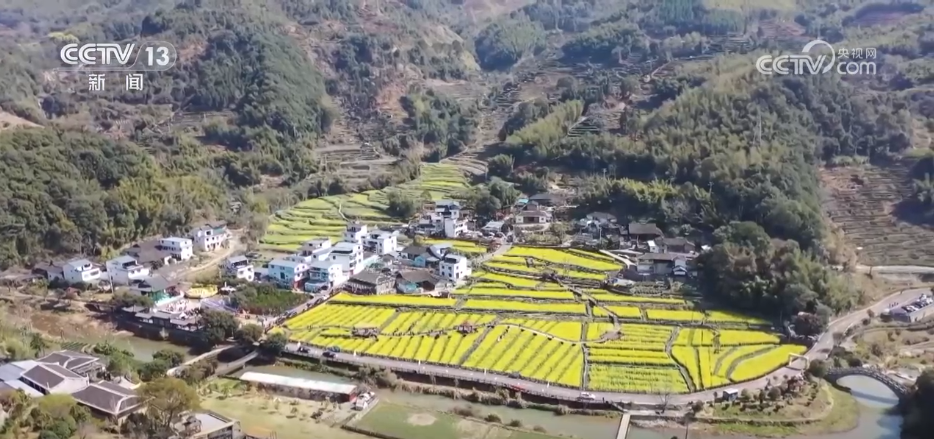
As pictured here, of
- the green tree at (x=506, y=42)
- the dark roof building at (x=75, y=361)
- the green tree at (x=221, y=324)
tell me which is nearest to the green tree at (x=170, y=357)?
the green tree at (x=221, y=324)

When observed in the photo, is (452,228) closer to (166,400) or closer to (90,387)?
(90,387)

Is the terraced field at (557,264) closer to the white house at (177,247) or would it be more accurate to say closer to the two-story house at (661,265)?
the two-story house at (661,265)

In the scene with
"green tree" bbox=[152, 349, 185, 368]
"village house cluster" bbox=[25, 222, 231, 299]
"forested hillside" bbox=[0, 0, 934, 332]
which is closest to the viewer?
"green tree" bbox=[152, 349, 185, 368]

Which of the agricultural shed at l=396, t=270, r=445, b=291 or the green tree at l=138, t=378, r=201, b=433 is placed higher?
the agricultural shed at l=396, t=270, r=445, b=291

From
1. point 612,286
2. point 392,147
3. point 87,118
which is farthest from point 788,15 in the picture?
point 87,118

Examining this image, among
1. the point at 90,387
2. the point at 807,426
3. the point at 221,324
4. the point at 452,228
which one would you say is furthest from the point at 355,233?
the point at 807,426

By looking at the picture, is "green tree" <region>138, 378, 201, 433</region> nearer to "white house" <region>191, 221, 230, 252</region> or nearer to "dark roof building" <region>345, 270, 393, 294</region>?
"dark roof building" <region>345, 270, 393, 294</region>

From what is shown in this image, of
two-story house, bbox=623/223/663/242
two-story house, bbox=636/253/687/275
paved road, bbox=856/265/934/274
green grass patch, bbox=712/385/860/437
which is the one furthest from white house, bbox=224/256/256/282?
paved road, bbox=856/265/934/274
